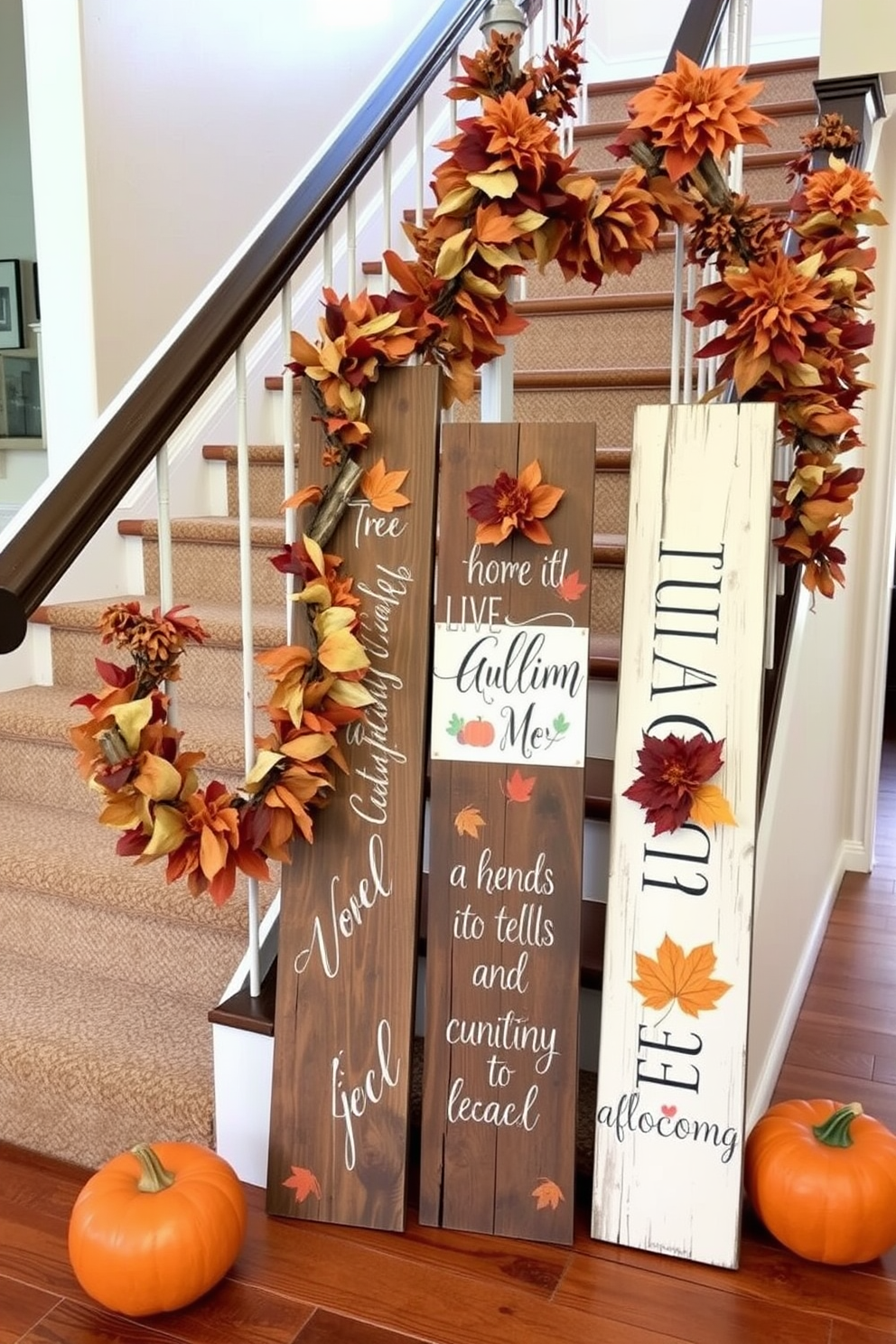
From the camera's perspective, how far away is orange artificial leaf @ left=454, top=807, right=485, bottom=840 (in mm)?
1560

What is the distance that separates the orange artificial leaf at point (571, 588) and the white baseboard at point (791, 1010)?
2.74 ft

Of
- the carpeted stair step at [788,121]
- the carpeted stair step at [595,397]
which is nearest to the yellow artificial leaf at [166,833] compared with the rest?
the carpeted stair step at [595,397]

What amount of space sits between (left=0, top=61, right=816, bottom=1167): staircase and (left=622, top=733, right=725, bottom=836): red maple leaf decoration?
286 millimetres

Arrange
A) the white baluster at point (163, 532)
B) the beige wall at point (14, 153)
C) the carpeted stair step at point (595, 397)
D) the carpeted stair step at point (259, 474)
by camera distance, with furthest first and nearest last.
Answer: the beige wall at point (14, 153) < the carpeted stair step at point (259, 474) < the carpeted stair step at point (595, 397) < the white baluster at point (163, 532)

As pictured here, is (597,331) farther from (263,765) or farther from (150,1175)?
(150,1175)

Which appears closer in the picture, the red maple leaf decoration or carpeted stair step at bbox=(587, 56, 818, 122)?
the red maple leaf decoration

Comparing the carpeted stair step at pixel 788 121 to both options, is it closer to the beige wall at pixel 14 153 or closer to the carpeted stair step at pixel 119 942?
the beige wall at pixel 14 153

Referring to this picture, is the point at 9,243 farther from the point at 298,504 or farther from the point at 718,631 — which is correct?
the point at 718,631

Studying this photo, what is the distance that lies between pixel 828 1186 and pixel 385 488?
112 cm

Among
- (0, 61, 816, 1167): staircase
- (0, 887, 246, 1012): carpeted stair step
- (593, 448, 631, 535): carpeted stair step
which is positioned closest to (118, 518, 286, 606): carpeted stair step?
(0, 61, 816, 1167): staircase

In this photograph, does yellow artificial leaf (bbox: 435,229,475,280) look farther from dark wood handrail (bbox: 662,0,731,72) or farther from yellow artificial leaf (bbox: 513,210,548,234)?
dark wood handrail (bbox: 662,0,731,72)

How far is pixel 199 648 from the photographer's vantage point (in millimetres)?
2527

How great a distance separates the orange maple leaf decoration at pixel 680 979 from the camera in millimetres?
1510

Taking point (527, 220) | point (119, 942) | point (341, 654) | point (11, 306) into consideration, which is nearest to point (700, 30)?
point (527, 220)
